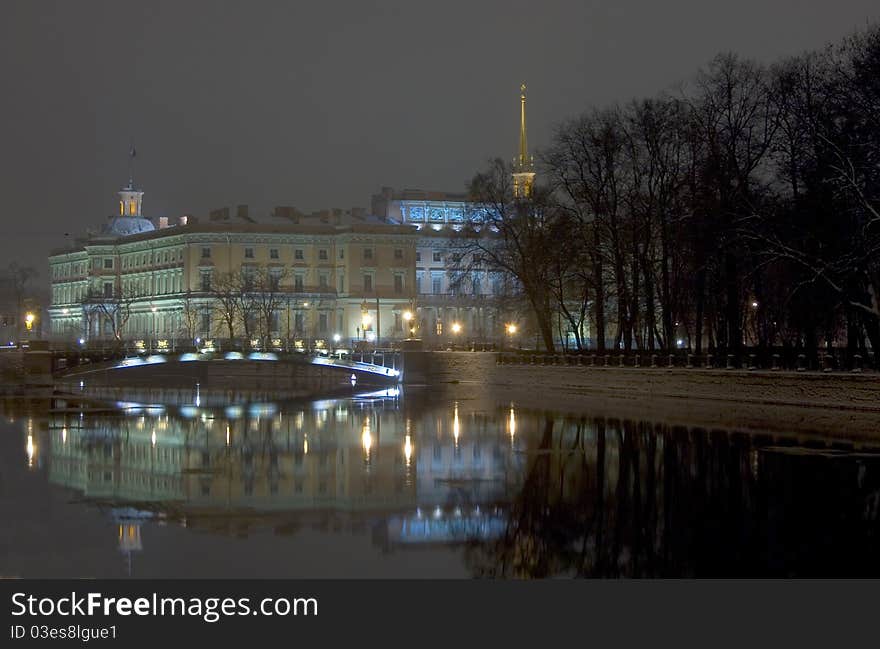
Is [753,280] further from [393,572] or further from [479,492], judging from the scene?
[393,572]

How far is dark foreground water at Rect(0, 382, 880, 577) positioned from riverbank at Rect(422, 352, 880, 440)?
3.47 metres

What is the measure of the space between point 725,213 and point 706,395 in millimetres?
6884

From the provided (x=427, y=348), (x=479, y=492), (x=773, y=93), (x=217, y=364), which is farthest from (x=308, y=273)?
(x=479, y=492)

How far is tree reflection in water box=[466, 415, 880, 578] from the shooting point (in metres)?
22.1

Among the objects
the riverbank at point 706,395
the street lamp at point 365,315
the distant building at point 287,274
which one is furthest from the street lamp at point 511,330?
the riverbank at point 706,395

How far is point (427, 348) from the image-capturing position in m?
90.5

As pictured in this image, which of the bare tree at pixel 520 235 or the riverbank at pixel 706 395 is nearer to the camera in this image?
the riverbank at pixel 706 395

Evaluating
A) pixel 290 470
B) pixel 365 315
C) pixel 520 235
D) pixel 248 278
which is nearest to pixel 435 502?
pixel 290 470

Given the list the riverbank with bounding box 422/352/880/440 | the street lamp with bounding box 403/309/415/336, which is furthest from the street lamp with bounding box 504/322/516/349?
the riverbank with bounding box 422/352/880/440

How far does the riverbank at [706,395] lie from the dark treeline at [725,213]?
2.48 metres

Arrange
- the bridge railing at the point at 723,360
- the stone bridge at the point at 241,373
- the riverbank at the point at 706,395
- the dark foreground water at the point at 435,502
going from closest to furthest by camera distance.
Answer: the dark foreground water at the point at 435,502 < the riverbank at the point at 706,395 < the bridge railing at the point at 723,360 < the stone bridge at the point at 241,373

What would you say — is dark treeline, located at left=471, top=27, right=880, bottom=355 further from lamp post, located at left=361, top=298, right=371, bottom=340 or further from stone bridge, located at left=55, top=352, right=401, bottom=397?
lamp post, located at left=361, top=298, right=371, bottom=340

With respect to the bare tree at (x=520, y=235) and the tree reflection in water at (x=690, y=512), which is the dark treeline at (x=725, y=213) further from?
the tree reflection in water at (x=690, y=512)

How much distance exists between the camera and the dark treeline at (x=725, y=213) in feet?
160
